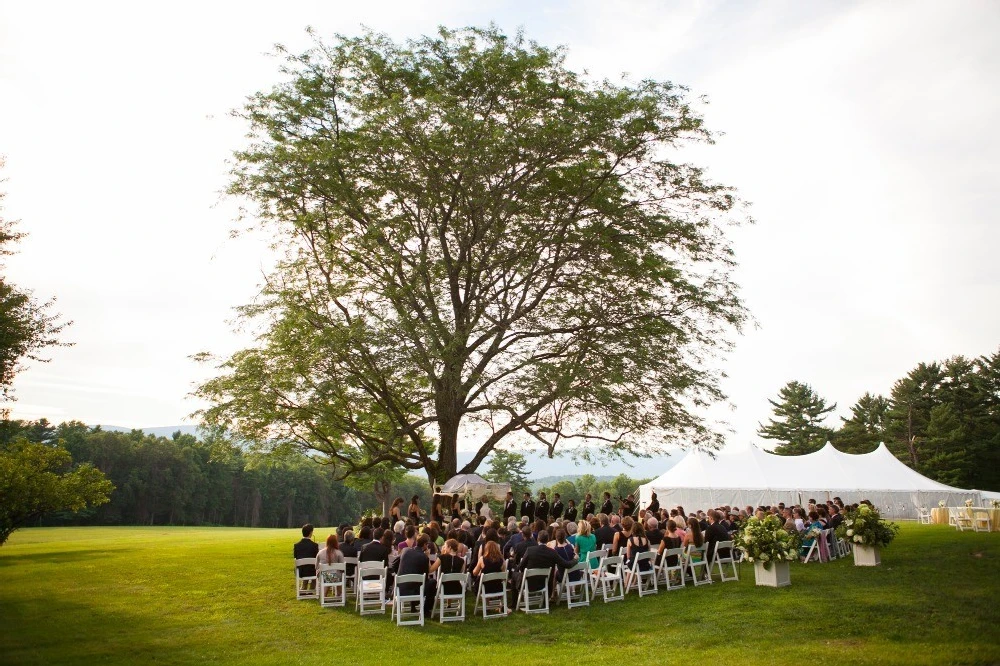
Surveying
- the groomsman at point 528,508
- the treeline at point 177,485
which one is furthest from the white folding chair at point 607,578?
the treeline at point 177,485

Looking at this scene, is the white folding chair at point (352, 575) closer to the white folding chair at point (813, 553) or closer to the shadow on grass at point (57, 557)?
the shadow on grass at point (57, 557)

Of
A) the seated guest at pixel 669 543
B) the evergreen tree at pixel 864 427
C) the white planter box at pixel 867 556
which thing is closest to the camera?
the seated guest at pixel 669 543

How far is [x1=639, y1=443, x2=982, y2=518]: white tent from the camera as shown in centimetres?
3033

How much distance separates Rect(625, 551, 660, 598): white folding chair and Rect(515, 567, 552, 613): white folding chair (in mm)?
1820

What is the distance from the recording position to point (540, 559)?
11359 millimetres

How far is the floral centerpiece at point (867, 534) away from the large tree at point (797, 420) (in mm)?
58909

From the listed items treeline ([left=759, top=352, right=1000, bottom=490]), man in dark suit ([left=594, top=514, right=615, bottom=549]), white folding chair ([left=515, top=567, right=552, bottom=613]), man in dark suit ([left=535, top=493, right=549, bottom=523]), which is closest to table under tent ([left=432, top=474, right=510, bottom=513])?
man in dark suit ([left=535, top=493, right=549, bottom=523])

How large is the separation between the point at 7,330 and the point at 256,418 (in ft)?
20.2

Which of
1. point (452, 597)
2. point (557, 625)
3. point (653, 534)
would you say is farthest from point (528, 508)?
point (557, 625)

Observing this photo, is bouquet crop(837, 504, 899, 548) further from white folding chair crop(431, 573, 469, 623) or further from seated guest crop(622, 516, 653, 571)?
white folding chair crop(431, 573, 469, 623)

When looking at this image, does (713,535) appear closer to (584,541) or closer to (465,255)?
(584,541)

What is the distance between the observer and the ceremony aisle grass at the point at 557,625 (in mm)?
8391

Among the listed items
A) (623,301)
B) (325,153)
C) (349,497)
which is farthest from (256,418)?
(349,497)

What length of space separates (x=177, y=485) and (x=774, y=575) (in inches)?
2790
